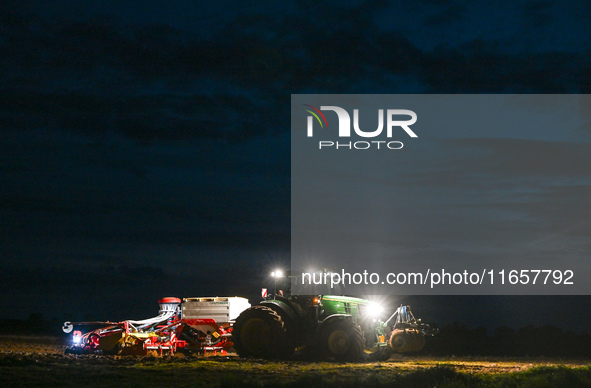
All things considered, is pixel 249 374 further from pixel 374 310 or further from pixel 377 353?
pixel 374 310

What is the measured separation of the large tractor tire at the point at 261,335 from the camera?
21.3 meters

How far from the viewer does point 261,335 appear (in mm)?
21625

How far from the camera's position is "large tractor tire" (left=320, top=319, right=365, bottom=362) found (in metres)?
20.4

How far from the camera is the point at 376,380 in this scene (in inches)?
631

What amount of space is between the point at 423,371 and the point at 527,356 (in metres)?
11.7

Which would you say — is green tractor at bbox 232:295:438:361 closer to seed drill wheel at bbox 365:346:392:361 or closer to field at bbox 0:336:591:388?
seed drill wheel at bbox 365:346:392:361

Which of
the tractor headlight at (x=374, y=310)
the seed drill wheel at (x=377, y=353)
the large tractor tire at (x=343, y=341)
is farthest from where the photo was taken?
the tractor headlight at (x=374, y=310)

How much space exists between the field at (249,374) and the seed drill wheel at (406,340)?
3.74ft

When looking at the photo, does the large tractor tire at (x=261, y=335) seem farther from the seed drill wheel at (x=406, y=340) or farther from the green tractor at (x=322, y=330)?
the seed drill wheel at (x=406, y=340)

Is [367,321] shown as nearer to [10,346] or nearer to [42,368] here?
[42,368]

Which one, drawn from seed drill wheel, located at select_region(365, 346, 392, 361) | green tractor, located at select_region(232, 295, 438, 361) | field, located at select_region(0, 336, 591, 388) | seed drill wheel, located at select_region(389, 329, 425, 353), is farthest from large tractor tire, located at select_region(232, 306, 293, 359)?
seed drill wheel, located at select_region(389, 329, 425, 353)

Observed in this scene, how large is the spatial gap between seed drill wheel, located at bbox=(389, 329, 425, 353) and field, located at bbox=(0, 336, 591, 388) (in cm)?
114

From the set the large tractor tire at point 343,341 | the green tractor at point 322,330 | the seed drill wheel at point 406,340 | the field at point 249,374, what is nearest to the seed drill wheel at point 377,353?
the green tractor at point 322,330

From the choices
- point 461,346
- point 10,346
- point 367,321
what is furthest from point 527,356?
point 10,346
